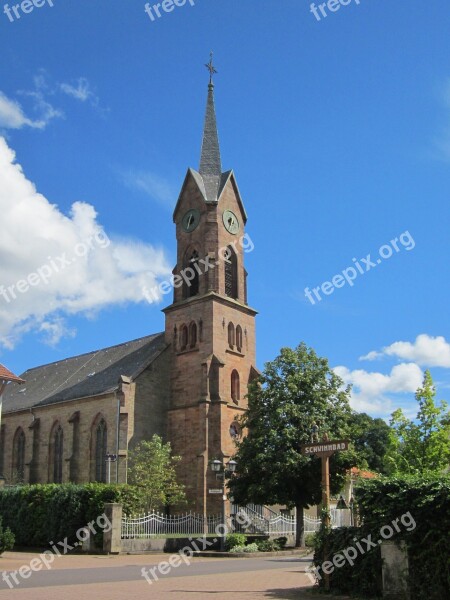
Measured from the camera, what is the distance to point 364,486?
46.8ft

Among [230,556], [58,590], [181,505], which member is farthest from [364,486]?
[181,505]

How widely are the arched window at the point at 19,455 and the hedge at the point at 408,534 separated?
44.5m

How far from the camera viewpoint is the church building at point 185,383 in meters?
43.5

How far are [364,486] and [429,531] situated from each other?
6.26 ft

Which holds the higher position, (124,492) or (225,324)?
(225,324)

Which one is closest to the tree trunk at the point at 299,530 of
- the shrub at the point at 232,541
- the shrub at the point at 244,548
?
the shrub at the point at 244,548

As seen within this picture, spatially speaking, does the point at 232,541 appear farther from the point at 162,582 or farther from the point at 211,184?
the point at 211,184

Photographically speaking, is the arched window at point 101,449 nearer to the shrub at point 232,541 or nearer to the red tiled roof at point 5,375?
the red tiled roof at point 5,375

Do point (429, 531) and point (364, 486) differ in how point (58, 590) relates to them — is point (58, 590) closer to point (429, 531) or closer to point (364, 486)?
point (364, 486)

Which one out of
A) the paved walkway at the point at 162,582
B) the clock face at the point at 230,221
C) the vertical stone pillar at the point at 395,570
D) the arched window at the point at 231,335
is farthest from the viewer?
the clock face at the point at 230,221

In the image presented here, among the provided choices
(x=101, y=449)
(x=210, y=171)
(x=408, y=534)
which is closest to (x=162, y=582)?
(x=408, y=534)

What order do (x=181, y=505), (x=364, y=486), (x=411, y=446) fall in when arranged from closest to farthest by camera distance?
(x=364, y=486)
(x=411, y=446)
(x=181, y=505)

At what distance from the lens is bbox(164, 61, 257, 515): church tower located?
42.7 metres

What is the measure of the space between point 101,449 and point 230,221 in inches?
769
